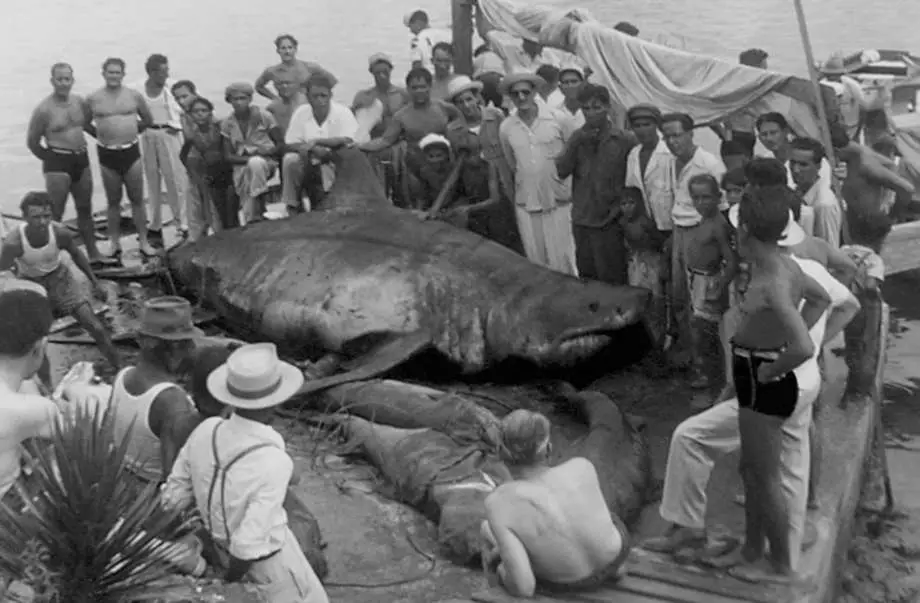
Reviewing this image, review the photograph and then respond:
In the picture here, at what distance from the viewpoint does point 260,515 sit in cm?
496

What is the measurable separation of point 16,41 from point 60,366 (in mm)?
39297

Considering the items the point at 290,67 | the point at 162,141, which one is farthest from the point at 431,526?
the point at 162,141

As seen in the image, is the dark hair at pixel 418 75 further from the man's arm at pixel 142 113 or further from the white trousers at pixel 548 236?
the man's arm at pixel 142 113

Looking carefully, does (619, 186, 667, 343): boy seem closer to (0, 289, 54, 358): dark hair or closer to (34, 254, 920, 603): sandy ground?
(34, 254, 920, 603): sandy ground


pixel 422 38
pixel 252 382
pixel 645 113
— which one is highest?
pixel 252 382

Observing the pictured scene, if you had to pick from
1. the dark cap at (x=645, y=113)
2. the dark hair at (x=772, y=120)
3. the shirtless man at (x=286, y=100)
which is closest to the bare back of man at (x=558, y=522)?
the dark hair at (x=772, y=120)

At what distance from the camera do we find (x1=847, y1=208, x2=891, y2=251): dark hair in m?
10.1

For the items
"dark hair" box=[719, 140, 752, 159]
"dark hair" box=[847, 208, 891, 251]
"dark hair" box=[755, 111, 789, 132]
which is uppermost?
"dark hair" box=[755, 111, 789, 132]

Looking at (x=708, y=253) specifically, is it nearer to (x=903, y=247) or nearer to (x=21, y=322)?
(x=903, y=247)

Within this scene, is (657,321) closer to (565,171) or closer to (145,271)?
(565,171)

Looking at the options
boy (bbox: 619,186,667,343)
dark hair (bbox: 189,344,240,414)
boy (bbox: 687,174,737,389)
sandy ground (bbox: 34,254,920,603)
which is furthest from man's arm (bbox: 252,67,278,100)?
dark hair (bbox: 189,344,240,414)

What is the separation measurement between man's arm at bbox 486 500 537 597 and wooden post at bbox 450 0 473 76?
10.7 m

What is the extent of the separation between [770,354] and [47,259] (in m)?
6.55

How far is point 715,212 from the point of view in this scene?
28.3 feet
